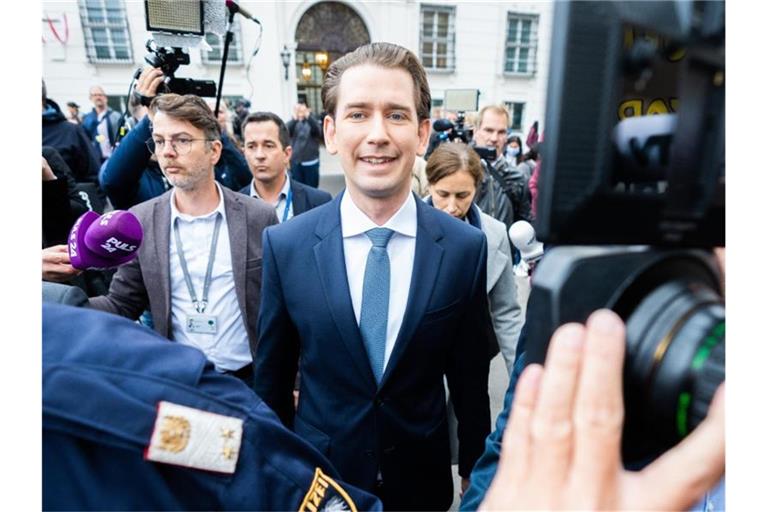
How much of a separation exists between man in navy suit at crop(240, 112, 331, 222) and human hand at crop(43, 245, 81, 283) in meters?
1.21

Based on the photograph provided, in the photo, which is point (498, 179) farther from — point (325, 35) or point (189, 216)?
point (325, 35)

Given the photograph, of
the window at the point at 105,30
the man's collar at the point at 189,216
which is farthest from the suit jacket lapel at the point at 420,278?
the window at the point at 105,30

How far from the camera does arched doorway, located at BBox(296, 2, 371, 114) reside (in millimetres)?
11898

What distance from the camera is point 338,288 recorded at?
1135 millimetres

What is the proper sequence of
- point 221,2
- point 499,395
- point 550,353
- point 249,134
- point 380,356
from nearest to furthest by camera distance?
point 550,353 < point 380,356 < point 221,2 < point 249,134 < point 499,395

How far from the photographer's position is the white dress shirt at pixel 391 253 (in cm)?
117

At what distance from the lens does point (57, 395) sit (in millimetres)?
452

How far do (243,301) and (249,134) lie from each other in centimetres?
124

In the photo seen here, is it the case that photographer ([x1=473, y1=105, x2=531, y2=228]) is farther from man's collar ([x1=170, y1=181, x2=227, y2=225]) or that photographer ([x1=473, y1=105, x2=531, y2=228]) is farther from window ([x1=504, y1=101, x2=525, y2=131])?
window ([x1=504, y1=101, x2=525, y2=131])

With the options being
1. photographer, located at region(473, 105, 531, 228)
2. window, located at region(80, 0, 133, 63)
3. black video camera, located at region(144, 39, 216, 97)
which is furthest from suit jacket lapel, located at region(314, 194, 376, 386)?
window, located at region(80, 0, 133, 63)

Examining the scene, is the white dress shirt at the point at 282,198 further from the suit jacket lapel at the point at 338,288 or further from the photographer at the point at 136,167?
the suit jacket lapel at the point at 338,288
